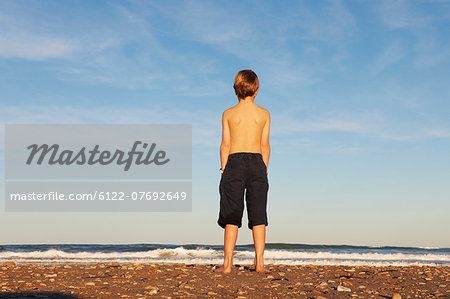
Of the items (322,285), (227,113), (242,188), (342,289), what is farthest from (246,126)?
(342,289)

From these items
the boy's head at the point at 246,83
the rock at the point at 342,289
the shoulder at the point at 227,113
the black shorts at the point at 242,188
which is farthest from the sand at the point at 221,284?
the boy's head at the point at 246,83

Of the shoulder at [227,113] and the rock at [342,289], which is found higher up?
the shoulder at [227,113]

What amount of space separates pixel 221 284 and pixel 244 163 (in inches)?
67.0

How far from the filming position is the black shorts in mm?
6066

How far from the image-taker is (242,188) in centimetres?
609

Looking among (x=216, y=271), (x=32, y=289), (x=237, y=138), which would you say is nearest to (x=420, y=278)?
(x=216, y=271)

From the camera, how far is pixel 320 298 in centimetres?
472

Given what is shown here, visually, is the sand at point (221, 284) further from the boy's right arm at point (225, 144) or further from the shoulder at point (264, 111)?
the shoulder at point (264, 111)

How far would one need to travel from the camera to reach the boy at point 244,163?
19.9ft

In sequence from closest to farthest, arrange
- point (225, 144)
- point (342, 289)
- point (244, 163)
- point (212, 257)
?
point (342, 289) < point (244, 163) < point (225, 144) < point (212, 257)

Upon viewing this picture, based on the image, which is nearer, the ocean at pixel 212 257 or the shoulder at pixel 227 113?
the shoulder at pixel 227 113

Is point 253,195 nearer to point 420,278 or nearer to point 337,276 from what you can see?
point 337,276

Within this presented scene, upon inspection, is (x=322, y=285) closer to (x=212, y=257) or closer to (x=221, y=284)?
(x=221, y=284)

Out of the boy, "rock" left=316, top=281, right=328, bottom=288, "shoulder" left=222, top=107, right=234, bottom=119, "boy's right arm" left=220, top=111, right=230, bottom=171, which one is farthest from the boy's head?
"rock" left=316, top=281, right=328, bottom=288
